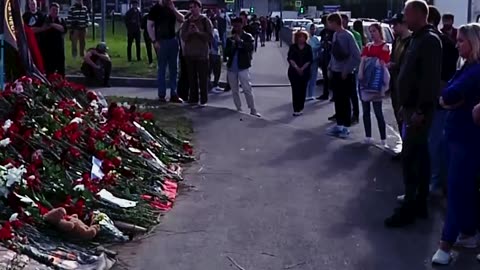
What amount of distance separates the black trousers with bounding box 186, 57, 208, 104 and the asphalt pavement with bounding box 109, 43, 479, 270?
215 centimetres

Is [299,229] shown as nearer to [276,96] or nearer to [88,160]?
[88,160]

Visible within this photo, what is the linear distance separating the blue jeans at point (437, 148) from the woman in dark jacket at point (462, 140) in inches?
98.5

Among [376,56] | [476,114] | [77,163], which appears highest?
[476,114]

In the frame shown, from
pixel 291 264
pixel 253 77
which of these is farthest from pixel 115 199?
pixel 253 77

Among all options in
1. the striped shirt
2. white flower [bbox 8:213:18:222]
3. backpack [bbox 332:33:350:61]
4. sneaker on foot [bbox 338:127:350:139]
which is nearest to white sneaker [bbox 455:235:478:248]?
white flower [bbox 8:213:18:222]

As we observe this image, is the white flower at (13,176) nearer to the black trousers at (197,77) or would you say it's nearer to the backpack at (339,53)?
the backpack at (339,53)

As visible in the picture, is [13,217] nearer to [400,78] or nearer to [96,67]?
[400,78]

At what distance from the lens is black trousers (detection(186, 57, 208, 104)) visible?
15.8 meters

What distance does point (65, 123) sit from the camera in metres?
9.02

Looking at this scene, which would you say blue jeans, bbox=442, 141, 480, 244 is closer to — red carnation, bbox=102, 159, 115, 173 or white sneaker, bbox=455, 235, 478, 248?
white sneaker, bbox=455, 235, 478, 248

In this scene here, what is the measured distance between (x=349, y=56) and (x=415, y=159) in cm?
594

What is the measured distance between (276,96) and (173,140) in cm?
1085

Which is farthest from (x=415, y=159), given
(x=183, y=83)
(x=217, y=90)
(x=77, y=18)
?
(x=77, y=18)

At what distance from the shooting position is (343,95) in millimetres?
14016
